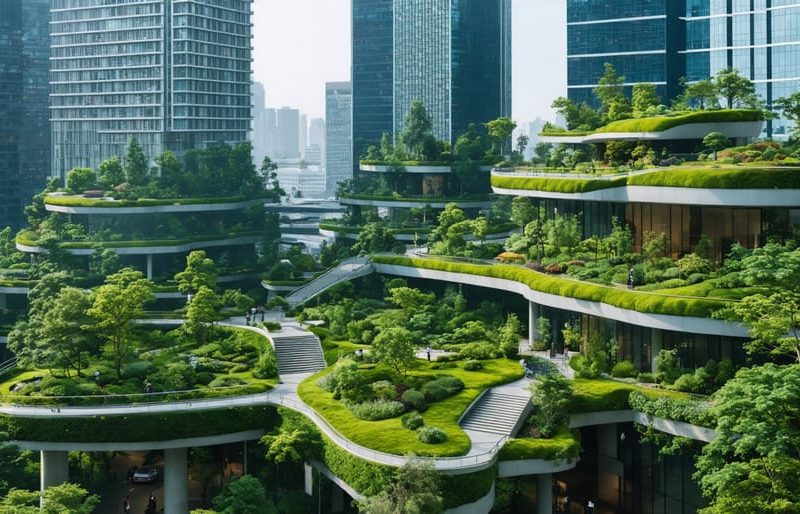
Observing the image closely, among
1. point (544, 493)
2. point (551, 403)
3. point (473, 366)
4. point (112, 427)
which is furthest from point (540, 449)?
point (112, 427)

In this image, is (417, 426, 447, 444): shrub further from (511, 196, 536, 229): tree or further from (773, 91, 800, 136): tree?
(773, 91, 800, 136): tree

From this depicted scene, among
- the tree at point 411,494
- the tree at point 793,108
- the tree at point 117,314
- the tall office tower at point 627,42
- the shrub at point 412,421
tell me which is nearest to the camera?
the tree at point 411,494

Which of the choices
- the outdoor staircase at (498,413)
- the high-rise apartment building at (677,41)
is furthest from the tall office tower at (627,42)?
the outdoor staircase at (498,413)

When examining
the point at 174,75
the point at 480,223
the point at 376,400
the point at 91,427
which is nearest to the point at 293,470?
the point at 376,400

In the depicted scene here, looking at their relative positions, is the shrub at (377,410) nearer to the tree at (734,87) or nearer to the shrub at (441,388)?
the shrub at (441,388)

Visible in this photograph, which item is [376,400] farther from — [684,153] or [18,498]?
[684,153]

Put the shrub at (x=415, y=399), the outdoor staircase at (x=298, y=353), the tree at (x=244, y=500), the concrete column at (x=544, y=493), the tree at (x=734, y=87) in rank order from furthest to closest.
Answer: the tree at (x=734, y=87) < the outdoor staircase at (x=298, y=353) < the shrub at (x=415, y=399) < the concrete column at (x=544, y=493) < the tree at (x=244, y=500)
